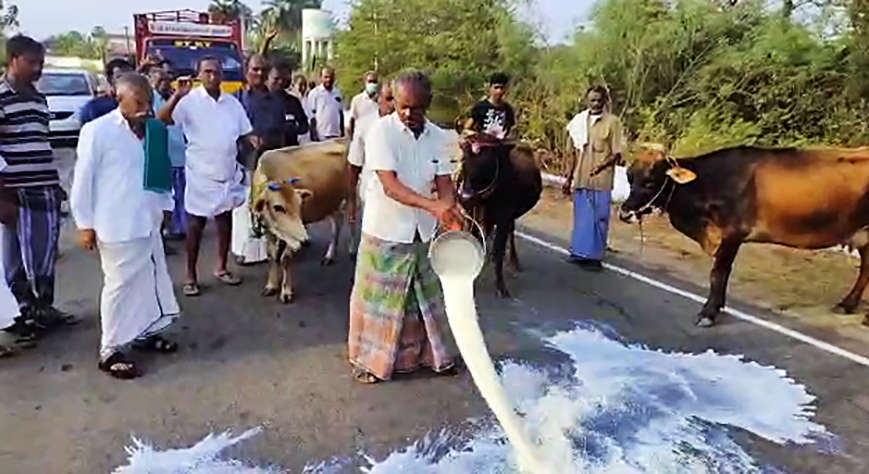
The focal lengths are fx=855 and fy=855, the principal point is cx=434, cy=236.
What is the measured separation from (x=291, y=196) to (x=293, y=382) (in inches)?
70.2

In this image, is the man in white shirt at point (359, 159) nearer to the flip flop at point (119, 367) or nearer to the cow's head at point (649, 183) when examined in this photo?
the flip flop at point (119, 367)

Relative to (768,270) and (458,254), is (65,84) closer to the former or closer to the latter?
(768,270)

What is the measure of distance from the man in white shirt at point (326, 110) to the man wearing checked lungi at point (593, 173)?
3.75m

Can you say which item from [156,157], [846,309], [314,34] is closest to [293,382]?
[156,157]

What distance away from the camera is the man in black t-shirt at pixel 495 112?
7.16 metres

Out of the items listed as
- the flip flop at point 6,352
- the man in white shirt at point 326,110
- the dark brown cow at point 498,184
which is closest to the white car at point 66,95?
the man in white shirt at point 326,110

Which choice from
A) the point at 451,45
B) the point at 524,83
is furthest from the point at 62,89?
the point at 524,83

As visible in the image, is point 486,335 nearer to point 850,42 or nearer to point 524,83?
point 850,42

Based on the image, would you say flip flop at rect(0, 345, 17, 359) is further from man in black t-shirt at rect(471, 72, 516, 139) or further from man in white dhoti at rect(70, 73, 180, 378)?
man in black t-shirt at rect(471, 72, 516, 139)

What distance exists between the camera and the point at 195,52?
1847 centimetres

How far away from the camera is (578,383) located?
5008 millimetres

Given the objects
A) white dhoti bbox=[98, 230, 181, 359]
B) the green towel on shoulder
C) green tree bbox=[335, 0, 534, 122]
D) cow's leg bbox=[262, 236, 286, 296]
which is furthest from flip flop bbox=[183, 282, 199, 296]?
green tree bbox=[335, 0, 534, 122]

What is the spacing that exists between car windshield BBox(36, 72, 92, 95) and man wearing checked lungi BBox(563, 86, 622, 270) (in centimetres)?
1377

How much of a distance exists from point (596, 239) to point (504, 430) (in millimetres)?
3890
